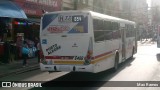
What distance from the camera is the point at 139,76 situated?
13.8m

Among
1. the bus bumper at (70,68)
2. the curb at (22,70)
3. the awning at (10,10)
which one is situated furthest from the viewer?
the awning at (10,10)

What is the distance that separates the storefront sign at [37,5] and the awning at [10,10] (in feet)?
4.79


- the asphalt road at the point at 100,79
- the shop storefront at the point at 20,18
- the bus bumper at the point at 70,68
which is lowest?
the asphalt road at the point at 100,79

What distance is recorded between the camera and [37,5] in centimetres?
2366

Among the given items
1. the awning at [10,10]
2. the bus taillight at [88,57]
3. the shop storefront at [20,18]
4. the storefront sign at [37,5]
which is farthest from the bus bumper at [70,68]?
the storefront sign at [37,5]

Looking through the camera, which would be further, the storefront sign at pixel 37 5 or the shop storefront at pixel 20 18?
the storefront sign at pixel 37 5

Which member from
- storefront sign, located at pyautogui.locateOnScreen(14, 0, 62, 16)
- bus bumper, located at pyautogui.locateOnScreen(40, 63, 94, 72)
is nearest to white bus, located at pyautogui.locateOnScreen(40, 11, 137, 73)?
bus bumper, located at pyautogui.locateOnScreen(40, 63, 94, 72)

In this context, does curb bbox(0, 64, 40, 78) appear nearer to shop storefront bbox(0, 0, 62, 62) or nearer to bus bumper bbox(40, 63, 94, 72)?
shop storefront bbox(0, 0, 62, 62)

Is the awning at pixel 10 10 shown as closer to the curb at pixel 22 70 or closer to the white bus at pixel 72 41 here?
the curb at pixel 22 70

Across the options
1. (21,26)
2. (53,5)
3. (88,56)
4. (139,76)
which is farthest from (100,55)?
(53,5)

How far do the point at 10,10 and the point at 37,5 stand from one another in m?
5.55

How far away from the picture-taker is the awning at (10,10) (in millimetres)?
17441

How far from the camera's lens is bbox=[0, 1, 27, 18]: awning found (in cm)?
1744

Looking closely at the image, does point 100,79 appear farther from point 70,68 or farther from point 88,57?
point 70,68
